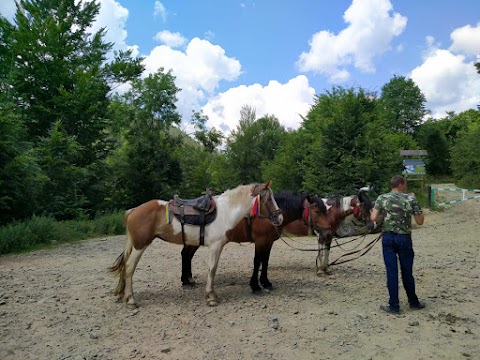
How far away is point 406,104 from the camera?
171 feet

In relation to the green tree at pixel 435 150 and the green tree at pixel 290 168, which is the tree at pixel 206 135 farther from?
the green tree at pixel 435 150

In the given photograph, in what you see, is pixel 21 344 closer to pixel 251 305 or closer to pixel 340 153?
pixel 251 305

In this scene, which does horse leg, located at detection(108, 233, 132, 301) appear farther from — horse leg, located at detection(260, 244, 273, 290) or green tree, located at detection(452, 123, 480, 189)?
green tree, located at detection(452, 123, 480, 189)

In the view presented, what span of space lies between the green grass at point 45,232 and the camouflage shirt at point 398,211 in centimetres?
954

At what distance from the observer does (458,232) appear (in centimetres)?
1188

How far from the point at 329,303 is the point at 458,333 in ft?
5.45

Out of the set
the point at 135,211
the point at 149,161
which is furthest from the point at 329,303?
the point at 149,161

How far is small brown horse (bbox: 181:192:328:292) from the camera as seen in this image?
5992 mm

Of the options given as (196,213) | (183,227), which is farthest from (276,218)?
(183,227)

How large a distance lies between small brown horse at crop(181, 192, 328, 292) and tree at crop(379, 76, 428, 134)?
164 ft

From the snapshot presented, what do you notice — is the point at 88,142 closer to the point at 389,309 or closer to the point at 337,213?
the point at 337,213

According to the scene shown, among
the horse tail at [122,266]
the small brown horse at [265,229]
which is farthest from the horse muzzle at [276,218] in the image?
the horse tail at [122,266]

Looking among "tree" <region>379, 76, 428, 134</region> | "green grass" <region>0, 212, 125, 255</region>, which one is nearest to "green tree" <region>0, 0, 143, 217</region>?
"green grass" <region>0, 212, 125, 255</region>

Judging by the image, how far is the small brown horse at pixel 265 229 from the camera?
599cm
